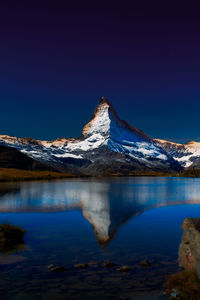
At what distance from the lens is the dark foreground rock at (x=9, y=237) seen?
2326cm

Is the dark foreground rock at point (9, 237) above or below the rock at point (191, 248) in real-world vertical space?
below

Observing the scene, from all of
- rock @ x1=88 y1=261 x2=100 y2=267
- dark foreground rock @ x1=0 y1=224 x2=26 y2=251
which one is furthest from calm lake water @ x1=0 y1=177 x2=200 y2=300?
dark foreground rock @ x1=0 y1=224 x2=26 y2=251

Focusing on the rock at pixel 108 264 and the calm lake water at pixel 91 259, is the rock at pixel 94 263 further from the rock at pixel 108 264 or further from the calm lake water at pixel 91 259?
the rock at pixel 108 264

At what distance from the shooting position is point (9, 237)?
2477 cm

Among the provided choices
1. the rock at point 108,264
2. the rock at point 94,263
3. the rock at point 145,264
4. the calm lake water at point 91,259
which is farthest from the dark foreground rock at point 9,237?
the rock at point 145,264

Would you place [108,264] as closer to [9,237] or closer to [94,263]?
[94,263]

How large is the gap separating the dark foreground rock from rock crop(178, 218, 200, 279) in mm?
13091

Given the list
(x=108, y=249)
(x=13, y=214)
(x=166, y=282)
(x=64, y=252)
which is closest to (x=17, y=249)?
(x=64, y=252)

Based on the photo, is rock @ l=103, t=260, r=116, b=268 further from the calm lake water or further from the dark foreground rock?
the dark foreground rock

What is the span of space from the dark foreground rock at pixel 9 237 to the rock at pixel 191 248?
13091 mm

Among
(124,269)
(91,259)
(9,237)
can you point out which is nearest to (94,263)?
(91,259)

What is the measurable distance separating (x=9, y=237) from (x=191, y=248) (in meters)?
15.5

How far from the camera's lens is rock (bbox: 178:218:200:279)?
1594 cm

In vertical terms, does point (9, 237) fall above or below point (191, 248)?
below
